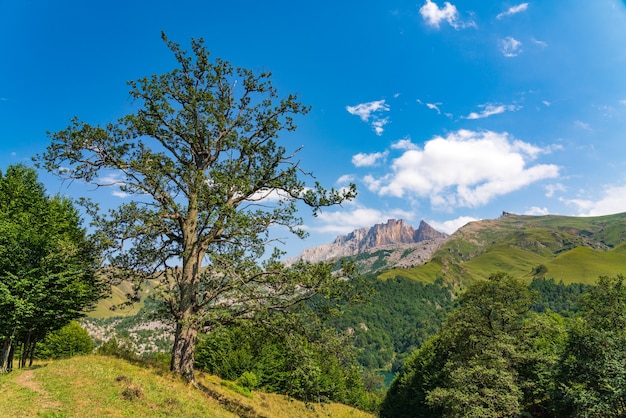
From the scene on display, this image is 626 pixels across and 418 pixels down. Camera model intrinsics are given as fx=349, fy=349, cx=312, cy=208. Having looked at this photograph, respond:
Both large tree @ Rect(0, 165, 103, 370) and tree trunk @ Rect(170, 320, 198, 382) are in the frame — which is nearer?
tree trunk @ Rect(170, 320, 198, 382)

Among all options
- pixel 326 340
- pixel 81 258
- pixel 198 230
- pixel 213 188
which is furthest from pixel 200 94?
pixel 326 340

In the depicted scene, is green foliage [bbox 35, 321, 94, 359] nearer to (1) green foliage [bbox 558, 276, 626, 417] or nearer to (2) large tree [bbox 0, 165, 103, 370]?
(2) large tree [bbox 0, 165, 103, 370]

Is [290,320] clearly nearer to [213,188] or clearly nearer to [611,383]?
[213,188]

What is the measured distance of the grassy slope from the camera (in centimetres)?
1302

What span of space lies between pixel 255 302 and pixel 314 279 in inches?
129

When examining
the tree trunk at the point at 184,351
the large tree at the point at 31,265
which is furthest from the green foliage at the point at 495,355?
the large tree at the point at 31,265

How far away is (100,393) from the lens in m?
14.4

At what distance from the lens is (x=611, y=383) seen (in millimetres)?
25984

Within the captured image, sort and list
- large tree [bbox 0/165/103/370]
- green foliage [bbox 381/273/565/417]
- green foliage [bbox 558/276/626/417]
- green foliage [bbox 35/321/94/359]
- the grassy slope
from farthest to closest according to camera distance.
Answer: green foliage [bbox 35/321/94/359], green foliage [bbox 381/273/565/417], green foliage [bbox 558/276/626/417], large tree [bbox 0/165/103/370], the grassy slope

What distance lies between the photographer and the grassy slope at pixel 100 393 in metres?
13.0

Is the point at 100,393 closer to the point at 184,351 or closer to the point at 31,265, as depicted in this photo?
the point at 184,351

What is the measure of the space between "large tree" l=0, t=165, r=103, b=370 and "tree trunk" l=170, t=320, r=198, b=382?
5393 millimetres

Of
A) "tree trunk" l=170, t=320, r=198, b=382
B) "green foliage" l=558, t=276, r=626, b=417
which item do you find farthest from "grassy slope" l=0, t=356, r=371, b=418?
"green foliage" l=558, t=276, r=626, b=417

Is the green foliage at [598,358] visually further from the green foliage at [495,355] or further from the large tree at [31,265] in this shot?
the large tree at [31,265]
